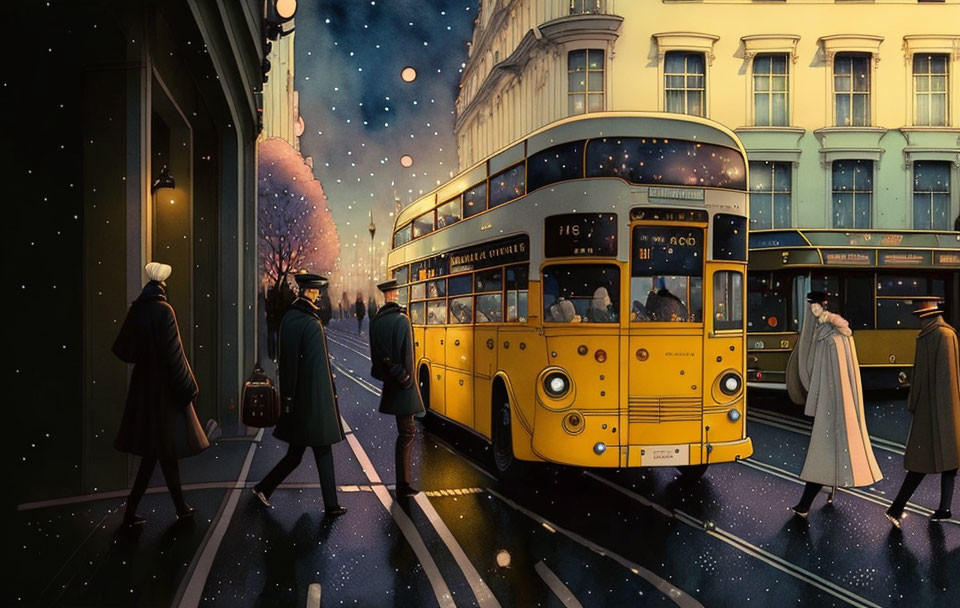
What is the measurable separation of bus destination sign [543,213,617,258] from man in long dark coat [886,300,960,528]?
2672mm

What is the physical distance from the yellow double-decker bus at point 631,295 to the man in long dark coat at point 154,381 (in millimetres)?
2871

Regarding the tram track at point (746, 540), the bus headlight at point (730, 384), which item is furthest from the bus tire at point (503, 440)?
the bus headlight at point (730, 384)

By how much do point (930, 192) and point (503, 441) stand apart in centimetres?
1725

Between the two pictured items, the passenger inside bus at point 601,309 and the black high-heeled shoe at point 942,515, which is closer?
the black high-heeled shoe at point 942,515

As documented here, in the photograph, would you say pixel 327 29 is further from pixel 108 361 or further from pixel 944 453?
pixel 944 453

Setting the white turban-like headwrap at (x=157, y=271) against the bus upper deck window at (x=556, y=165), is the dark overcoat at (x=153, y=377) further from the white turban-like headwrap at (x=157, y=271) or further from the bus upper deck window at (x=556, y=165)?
the bus upper deck window at (x=556, y=165)

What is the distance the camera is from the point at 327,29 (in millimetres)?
10820

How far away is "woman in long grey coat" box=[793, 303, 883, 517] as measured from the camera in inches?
247

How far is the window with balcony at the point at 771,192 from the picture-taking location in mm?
20156

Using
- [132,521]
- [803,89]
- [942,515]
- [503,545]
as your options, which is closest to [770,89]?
[803,89]

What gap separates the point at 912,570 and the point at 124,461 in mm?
6133

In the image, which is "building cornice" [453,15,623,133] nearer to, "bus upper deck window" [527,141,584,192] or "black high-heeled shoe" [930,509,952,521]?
"bus upper deck window" [527,141,584,192]

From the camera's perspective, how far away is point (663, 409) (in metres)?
6.64

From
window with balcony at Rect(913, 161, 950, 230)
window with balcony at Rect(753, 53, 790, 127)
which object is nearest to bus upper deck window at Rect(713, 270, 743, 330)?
window with balcony at Rect(753, 53, 790, 127)
